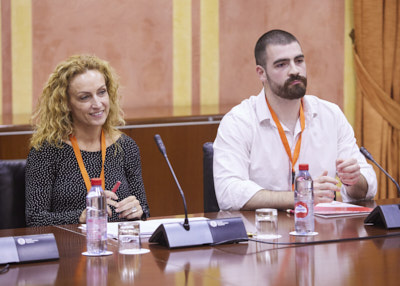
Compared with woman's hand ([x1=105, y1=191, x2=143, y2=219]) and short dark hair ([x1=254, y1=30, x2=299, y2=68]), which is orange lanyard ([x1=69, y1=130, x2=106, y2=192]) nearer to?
woman's hand ([x1=105, y1=191, x2=143, y2=219])

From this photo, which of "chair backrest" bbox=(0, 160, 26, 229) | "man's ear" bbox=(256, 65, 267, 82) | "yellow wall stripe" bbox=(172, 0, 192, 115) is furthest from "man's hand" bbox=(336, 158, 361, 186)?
"yellow wall stripe" bbox=(172, 0, 192, 115)

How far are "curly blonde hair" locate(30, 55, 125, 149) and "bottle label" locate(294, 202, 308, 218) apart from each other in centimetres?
123

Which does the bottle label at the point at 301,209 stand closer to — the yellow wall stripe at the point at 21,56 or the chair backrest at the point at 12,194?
the chair backrest at the point at 12,194

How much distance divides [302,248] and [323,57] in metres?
3.84

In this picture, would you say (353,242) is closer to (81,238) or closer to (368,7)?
(81,238)

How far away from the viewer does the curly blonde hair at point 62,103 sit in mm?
3301

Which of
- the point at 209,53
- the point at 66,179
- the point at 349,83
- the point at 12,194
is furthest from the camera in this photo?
the point at 209,53

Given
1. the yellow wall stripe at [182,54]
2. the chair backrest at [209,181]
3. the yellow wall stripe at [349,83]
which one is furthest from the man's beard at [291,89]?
the yellow wall stripe at [349,83]

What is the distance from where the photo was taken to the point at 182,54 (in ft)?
19.7

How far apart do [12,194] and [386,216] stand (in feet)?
5.00

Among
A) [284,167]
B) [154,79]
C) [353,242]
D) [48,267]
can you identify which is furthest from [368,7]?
[48,267]

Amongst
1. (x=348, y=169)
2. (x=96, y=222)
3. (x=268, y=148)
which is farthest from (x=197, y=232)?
(x=268, y=148)

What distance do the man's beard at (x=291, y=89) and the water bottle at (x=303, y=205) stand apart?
836 mm

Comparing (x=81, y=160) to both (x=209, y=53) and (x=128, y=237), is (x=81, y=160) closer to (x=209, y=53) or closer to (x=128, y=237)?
(x=128, y=237)
